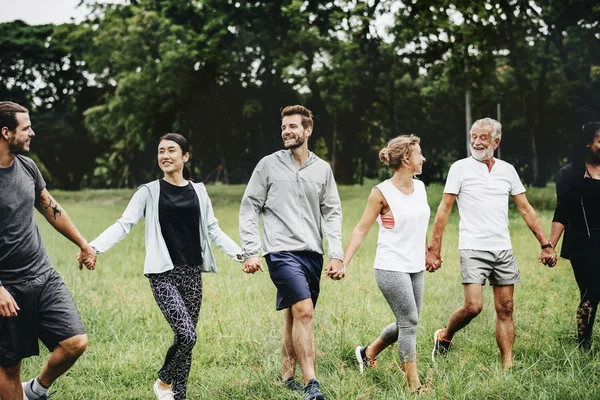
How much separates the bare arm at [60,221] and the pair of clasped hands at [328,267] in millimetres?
1148

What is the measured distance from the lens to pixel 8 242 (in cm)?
446

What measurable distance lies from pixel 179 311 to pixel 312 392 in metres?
1.13

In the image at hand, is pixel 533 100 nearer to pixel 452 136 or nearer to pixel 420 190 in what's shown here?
pixel 452 136

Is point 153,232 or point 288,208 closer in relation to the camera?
point 153,232

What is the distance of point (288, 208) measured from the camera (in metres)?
5.36

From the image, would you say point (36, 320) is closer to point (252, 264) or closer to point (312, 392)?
point (252, 264)

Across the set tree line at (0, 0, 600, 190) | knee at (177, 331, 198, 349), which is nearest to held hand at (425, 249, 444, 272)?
knee at (177, 331, 198, 349)

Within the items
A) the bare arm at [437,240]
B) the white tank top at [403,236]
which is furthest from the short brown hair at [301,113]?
the bare arm at [437,240]

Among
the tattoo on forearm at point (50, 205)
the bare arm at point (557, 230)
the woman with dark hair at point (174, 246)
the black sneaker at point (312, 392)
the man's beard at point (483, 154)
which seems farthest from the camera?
the bare arm at point (557, 230)

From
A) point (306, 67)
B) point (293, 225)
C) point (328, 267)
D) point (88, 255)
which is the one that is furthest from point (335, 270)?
point (306, 67)

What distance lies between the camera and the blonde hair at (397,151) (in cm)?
539

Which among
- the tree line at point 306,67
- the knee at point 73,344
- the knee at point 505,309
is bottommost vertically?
the knee at point 505,309

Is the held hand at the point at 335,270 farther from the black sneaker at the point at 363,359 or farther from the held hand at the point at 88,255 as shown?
the held hand at the point at 88,255

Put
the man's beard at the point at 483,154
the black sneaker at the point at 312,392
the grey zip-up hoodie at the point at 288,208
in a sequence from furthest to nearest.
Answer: the man's beard at the point at 483,154, the grey zip-up hoodie at the point at 288,208, the black sneaker at the point at 312,392
